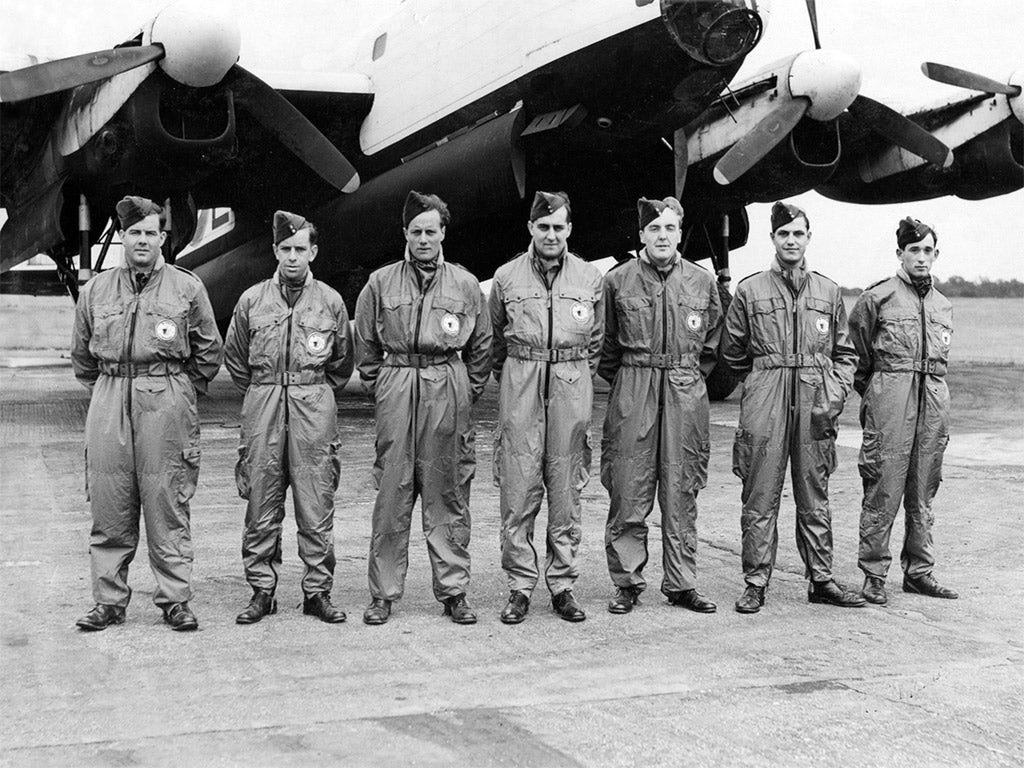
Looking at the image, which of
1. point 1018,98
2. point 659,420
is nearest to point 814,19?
point 1018,98

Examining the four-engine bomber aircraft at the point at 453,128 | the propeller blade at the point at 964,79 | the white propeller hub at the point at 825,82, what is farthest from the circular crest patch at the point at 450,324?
the propeller blade at the point at 964,79

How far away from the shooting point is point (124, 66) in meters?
10.4

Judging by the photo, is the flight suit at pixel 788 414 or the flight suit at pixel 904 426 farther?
the flight suit at pixel 904 426

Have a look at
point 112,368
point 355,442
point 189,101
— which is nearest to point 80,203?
point 189,101

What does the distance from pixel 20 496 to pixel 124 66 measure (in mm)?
4430

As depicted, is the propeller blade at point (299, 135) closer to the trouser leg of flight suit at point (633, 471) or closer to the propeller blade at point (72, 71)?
the propeller blade at point (72, 71)

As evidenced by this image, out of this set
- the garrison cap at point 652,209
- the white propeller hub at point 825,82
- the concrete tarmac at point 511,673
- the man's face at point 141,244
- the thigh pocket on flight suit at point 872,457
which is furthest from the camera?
the white propeller hub at point 825,82

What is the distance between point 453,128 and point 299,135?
171cm

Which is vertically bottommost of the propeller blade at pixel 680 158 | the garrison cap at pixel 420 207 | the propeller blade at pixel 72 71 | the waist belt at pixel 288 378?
the waist belt at pixel 288 378

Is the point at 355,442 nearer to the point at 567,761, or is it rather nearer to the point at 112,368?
the point at 112,368

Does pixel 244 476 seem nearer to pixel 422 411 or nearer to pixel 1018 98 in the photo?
pixel 422 411

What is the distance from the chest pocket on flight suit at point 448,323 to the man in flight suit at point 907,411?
2109 millimetres

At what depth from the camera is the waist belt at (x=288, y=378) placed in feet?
16.5

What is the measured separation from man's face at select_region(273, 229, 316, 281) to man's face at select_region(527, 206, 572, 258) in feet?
3.52
